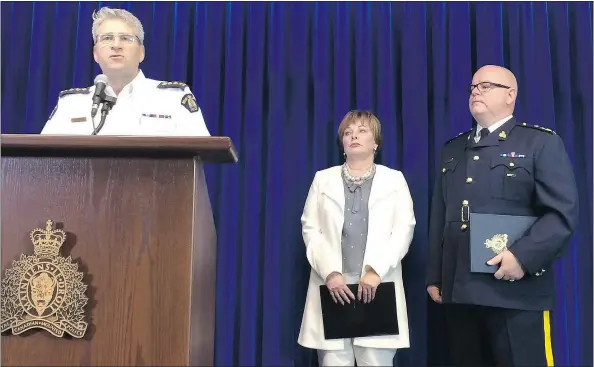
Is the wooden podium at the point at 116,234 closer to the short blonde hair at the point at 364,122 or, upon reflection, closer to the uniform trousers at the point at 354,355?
the uniform trousers at the point at 354,355

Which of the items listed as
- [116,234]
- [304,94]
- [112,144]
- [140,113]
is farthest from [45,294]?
[304,94]

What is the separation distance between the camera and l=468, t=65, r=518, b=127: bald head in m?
2.27

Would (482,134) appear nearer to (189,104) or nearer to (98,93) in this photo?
(189,104)

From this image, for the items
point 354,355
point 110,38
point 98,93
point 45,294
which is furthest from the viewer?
point 354,355

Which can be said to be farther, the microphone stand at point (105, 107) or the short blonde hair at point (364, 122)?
the short blonde hair at point (364, 122)

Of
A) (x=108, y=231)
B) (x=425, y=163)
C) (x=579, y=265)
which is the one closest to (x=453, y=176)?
(x=425, y=163)

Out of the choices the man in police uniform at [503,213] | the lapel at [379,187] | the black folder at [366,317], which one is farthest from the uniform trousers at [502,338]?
the lapel at [379,187]

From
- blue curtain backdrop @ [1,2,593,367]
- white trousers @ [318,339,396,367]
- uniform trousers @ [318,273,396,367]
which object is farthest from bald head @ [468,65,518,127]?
white trousers @ [318,339,396,367]

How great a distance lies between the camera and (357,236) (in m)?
2.36

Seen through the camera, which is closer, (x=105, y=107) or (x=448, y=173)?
(x=105, y=107)

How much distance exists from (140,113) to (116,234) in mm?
781

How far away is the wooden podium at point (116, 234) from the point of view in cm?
124

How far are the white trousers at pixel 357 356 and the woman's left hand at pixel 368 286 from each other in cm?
20

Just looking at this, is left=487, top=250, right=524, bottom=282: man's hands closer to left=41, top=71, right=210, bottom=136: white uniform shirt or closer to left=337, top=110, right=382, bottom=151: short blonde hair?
left=337, top=110, right=382, bottom=151: short blonde hair
